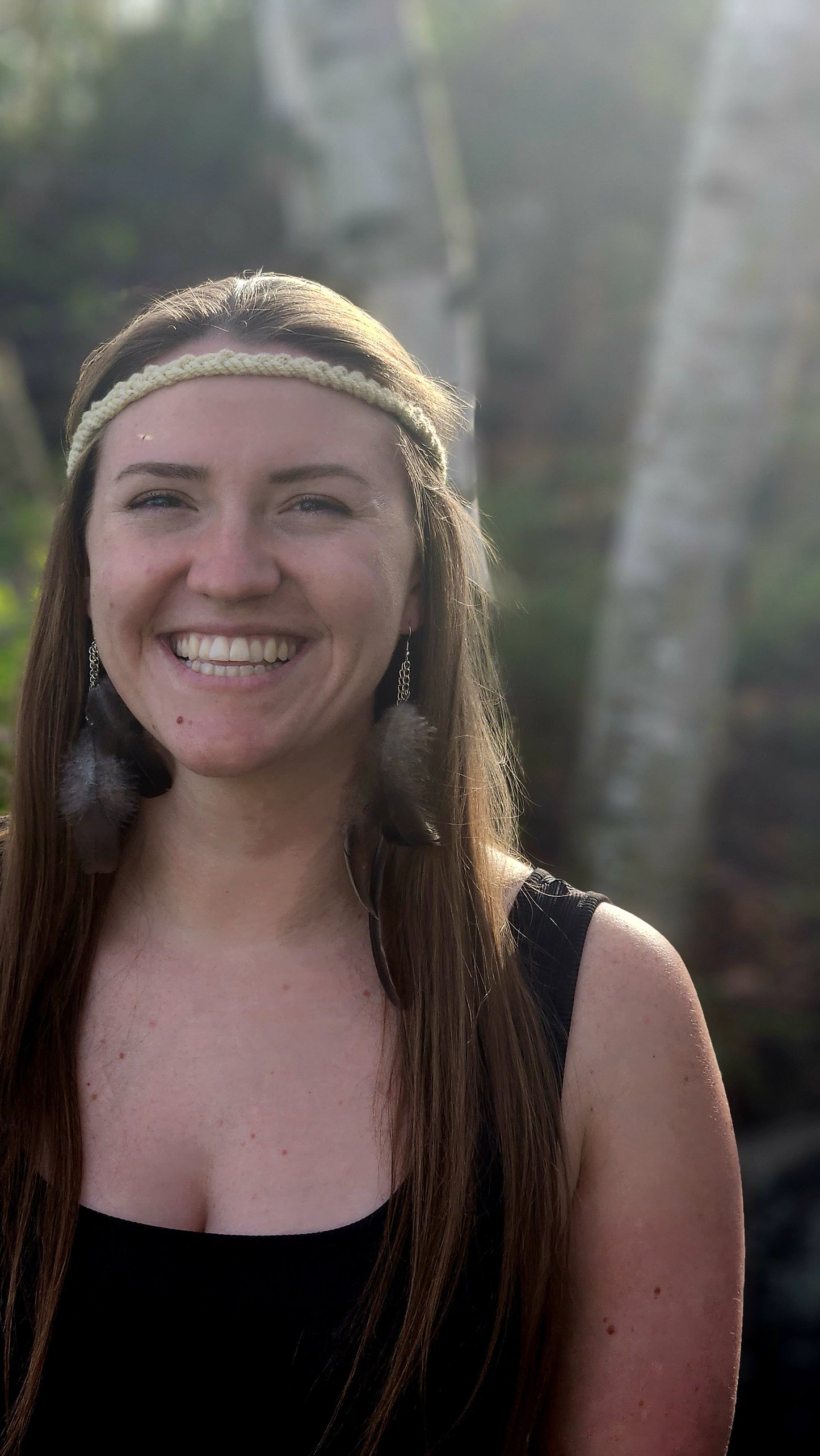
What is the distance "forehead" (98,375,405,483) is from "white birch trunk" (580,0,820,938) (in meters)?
3.18

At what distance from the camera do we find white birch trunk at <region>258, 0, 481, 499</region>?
4.29 metres

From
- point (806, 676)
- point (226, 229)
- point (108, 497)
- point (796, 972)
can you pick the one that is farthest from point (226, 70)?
point (108, 497)

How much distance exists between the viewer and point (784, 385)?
21.2 ft

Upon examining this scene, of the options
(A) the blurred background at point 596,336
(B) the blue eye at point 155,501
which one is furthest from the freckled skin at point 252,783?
(A) the blurred background at point 596,336

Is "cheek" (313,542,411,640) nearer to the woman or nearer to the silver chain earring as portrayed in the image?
the woman

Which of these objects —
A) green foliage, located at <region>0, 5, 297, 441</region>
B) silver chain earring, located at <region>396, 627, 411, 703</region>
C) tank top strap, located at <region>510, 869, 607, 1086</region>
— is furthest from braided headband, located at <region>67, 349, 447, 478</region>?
green foliage, located at <region>0, 5, 297, 441</region>

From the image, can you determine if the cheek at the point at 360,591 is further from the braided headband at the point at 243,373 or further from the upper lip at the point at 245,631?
the braided headband at the point at 243,373

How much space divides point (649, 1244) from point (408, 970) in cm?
54

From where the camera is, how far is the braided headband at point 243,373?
5.92 ft

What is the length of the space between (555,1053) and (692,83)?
9054mm

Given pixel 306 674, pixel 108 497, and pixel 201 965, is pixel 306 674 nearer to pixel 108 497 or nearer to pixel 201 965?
pixel 108 497

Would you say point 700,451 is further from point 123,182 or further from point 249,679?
point 123,182

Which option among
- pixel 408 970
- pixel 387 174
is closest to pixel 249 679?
pixel 408 970

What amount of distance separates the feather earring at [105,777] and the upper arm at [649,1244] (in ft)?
2.77
